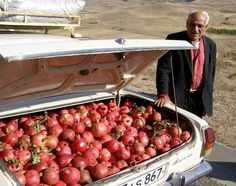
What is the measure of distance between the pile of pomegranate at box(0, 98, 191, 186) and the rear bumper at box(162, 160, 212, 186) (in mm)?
284

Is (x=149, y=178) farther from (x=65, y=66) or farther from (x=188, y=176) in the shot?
(x=65, y=66)

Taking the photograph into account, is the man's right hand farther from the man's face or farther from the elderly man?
the man's face

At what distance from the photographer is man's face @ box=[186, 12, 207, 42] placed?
5059 mm

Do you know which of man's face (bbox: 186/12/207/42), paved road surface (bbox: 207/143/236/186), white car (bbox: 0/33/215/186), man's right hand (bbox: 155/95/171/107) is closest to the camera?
white car (bbox: 0/33/215/186)

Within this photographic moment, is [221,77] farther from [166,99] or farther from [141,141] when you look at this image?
[141,141]

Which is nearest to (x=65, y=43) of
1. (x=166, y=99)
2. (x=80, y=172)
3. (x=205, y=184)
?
(x=80, y=172)

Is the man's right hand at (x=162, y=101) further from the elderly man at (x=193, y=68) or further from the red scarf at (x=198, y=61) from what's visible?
the red scarf at (x=198, y=61)

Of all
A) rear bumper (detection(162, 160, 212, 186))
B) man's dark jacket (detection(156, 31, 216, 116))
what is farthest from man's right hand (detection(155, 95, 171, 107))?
rear bumper (detection(162, 160, 212, 186))

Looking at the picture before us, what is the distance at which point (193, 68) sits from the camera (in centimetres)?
525

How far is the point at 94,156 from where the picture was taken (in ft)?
12.0

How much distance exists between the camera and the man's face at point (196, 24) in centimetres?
506

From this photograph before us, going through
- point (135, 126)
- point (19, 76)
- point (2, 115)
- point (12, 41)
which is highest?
point (12, 41)

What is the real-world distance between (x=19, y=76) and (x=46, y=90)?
1.77ft

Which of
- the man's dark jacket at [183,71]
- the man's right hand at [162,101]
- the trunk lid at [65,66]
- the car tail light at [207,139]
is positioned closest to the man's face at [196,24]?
the man's dark jacket at [183,71]
